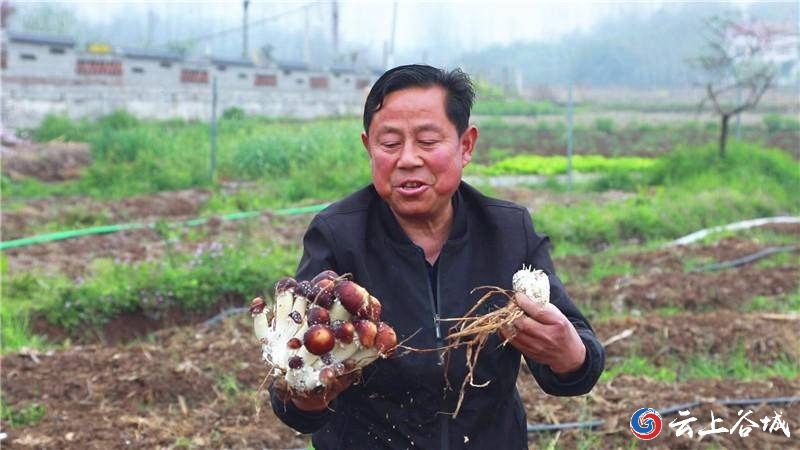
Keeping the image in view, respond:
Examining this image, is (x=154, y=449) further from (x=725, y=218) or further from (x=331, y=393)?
(x=725, y=218)

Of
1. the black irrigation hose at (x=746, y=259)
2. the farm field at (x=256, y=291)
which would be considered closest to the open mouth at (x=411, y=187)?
the farm field at (x=256, y=291)

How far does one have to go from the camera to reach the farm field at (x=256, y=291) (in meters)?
4.43

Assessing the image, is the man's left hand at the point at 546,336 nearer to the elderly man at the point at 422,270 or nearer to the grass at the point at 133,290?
the elderly man at the point at 422,270

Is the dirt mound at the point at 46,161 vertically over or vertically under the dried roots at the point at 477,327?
under

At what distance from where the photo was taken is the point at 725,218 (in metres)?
11.1

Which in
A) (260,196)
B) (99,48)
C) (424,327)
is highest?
(99,48)

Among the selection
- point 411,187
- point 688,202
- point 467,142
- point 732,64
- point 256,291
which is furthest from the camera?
point 732,64

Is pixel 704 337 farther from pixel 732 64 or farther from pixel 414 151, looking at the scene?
pixel 732 64

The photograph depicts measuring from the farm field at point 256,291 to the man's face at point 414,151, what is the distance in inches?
22.3

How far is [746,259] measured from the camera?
8.59m

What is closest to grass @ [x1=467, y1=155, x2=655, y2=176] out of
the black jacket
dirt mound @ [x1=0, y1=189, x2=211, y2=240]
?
dirt mound @ [x1=0, y1=189, x2=211, y2=240]

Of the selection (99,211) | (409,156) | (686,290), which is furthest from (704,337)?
(99,211)

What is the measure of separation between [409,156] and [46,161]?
1586cm

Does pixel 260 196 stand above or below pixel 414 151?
below
